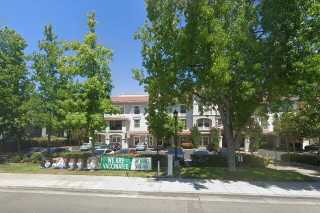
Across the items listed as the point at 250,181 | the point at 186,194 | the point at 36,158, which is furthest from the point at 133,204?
the point at 36,158

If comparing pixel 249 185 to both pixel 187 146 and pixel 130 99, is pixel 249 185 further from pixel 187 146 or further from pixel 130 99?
pixel 130 99

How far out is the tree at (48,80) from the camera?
92.9 feet

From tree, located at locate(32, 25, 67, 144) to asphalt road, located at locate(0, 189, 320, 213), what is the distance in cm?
1391

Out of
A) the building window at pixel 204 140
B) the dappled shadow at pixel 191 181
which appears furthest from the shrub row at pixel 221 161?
the building window at pixel 204 140

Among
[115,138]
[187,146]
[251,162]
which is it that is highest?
[115,138]

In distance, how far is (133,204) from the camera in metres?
12.5

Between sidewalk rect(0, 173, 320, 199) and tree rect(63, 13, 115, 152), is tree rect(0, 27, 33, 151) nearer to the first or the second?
tree rect(63, 13, 115, 152)

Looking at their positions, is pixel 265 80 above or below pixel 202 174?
above

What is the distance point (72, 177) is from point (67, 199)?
5.73 meters

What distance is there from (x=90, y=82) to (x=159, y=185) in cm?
893

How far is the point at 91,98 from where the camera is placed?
A: 22562mm

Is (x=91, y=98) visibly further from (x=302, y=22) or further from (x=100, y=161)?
(x=302, y=22)

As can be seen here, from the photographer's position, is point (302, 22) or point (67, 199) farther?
point (302, 22)

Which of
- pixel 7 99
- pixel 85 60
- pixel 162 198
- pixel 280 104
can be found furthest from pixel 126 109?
pixel 162 198
